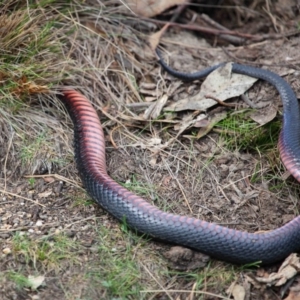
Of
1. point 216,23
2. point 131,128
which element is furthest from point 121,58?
point 216,23

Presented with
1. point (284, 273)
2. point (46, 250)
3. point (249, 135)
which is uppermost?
point (249, 135)

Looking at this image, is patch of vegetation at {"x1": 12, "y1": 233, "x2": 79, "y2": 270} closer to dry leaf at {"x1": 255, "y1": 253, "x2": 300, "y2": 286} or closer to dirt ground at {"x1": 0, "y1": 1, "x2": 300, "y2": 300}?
dirt ground at {"x1": 0, "y1": 1, "x2": 300, "y2": 300}

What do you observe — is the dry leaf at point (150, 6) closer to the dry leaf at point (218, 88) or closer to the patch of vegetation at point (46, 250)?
the dry leaf at point (218, 88)

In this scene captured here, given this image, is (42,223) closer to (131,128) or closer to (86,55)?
(131,128)

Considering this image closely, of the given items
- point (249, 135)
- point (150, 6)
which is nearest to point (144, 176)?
point (249, 135)

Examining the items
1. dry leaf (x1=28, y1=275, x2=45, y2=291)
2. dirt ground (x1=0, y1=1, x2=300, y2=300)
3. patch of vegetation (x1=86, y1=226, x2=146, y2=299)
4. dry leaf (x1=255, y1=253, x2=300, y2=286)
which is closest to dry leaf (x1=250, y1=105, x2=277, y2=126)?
dirt ground (x1=0, y1=1, x2=300, y2=300)

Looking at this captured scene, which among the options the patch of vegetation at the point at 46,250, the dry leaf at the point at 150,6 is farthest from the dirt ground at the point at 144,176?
the dry leaf at the point at 150,6

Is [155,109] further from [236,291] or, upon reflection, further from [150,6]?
[236,291]
